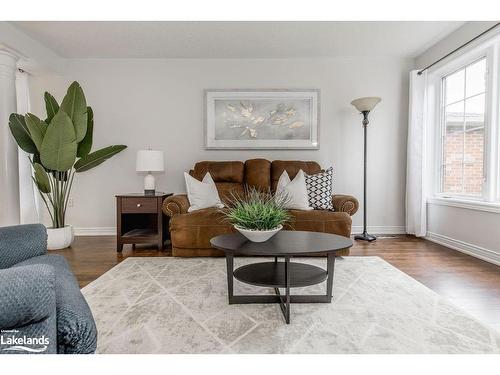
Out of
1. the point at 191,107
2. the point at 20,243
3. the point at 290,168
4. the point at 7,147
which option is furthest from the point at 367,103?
the point at 7,147

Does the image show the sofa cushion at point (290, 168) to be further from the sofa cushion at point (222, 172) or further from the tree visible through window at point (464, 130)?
the tree visible through window at point (464, 130)

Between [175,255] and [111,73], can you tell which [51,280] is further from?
[111,73]

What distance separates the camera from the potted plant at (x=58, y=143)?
3.10 metres

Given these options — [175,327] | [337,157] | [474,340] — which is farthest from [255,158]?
[474,340]

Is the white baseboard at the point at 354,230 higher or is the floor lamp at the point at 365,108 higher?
the floor lamp at the point at 365,108

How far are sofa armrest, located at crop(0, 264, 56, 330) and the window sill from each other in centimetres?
336

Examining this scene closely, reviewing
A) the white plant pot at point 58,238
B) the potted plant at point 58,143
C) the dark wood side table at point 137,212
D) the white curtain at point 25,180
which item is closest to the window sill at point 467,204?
the dark wood side table at point 137,212

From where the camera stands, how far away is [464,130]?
11.0ft

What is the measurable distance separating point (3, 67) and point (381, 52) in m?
4.43

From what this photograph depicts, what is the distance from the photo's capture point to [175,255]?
2.93 m

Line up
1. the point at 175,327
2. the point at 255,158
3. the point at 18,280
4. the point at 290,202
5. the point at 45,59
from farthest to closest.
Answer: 1. the point at 255,158
2. the point at 45,59
3. the point at 290,202
4. the point at 175,327
5. the point at 18,280

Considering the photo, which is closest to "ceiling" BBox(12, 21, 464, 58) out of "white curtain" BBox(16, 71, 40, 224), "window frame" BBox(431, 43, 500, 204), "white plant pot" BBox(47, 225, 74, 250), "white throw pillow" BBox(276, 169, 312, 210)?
"window frame" BBox(431, 43, 500, 204)

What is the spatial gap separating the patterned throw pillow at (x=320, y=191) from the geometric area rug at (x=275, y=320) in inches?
38.8

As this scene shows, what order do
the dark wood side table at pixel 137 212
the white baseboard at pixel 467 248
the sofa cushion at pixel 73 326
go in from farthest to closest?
the dark wood side table at pixel 137 212
the white baseboard at pixel 467 248
the sofa cushion at pixel 73 326
